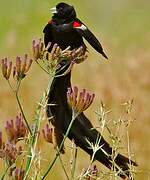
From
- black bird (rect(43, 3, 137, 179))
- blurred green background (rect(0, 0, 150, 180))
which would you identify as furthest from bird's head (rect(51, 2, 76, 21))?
blurred green background (rect(0, 0, 150, 180))

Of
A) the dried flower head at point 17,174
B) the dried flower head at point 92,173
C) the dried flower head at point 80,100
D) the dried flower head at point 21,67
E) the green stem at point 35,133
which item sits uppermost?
the dried flower head at point 21,67

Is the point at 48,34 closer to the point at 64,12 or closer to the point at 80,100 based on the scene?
the point at 64,12

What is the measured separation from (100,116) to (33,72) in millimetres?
7279

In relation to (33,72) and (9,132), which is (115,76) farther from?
(9,132)

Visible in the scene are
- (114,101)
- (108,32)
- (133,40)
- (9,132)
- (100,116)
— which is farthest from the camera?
(108,32)

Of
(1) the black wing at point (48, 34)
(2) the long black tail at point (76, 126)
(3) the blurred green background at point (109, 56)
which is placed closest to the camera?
(2) the long black tail at point (76, 126)

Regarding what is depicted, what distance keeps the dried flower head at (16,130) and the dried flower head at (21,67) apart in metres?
0.13

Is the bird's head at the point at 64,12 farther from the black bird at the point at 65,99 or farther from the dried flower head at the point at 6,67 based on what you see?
the dried flower head at the point at 6,67

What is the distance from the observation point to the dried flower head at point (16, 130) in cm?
213

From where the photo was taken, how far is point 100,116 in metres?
2.42

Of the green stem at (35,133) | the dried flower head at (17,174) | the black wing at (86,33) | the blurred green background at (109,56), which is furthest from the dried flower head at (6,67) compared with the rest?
the blurred green background at (109,56)

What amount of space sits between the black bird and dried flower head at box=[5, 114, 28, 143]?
1.26 feet

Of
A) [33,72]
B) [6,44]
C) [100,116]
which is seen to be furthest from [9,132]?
[6,44]

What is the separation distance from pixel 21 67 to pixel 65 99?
40cm
